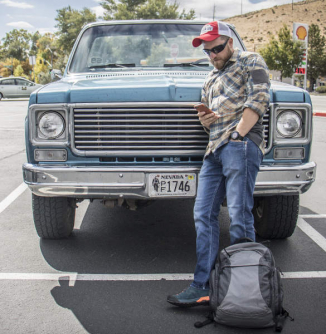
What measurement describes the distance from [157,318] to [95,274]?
875 mm

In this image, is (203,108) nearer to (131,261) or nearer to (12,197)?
(131,261)

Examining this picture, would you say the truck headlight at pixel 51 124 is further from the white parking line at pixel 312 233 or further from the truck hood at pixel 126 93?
the white parking line at pixel 312 233

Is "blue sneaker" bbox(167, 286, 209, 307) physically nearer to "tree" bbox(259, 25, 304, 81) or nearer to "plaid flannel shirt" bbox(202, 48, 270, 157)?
"plaid flannel shirt" bbox(202, 48, 270, 157)

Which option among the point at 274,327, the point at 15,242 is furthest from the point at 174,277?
the point at 15,242

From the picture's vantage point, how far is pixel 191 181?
11.7ft

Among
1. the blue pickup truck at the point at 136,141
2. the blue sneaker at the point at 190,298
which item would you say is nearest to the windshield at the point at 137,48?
the blue pickup truck at the point at 136,141

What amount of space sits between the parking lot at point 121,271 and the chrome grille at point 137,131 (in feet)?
3.12

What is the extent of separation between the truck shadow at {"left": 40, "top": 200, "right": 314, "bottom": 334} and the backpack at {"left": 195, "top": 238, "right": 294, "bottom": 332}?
0.14m

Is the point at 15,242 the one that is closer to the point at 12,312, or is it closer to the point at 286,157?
the point at 12,312

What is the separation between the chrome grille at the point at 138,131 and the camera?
3562 mm

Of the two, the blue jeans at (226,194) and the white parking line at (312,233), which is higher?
the blue jeans at (226,194)

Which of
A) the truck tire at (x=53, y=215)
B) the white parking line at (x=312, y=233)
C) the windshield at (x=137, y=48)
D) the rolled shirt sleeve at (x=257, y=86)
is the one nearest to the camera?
the rolled shirt sleeve at (x=257, y=86)

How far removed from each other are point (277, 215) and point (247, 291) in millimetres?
1564

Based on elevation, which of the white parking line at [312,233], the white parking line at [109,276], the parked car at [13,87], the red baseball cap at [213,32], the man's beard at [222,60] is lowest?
the parked car at [13,87]
